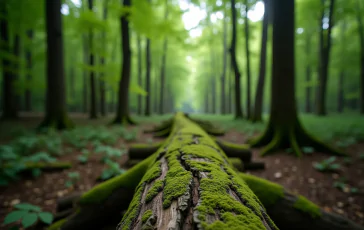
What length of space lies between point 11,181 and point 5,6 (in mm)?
11232

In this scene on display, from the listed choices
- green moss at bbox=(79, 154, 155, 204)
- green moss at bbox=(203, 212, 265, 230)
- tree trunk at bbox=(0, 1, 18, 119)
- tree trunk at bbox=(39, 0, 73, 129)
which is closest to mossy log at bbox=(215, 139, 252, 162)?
green moss at bbox=(79, 154, 155, 204)

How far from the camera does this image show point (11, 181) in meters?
3.31

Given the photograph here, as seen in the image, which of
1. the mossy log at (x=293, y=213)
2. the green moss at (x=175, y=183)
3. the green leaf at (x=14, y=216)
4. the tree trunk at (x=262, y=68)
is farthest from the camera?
the tree trunk at (x=262, y=68)

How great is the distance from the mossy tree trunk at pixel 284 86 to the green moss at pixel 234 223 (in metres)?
4.30

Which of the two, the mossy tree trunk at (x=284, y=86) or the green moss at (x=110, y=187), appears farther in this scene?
the mossy tree trunk at (x=284, y=86)

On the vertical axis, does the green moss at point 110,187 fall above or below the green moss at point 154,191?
below

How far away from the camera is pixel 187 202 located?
1.01 meters

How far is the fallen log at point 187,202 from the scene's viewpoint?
3.04 feet

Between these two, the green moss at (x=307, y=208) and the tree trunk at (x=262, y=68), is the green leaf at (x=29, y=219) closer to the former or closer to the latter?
the green moss at (x=307, y=208)

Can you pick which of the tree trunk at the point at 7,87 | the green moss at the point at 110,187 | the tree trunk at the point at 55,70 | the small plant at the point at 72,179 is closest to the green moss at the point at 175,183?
the green moss at the point at 110,187

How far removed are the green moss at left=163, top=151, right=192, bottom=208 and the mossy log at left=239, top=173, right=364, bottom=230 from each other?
1062mm

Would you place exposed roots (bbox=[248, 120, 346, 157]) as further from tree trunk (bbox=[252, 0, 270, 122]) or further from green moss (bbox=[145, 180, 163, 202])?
tree trunk (bbox=[252, 0, 270, 122])

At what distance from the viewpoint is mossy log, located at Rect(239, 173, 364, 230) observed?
6.31 ft

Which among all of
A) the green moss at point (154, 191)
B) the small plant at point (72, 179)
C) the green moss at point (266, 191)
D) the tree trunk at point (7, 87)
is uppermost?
the tree trunk at point (7, 87)
